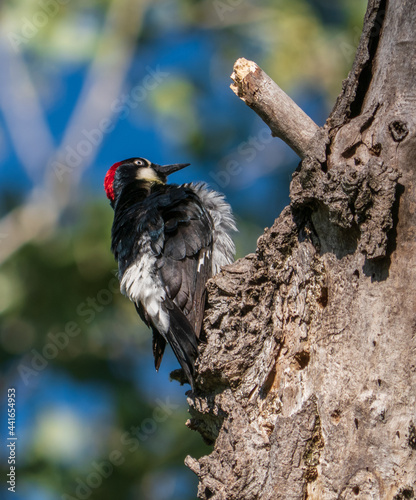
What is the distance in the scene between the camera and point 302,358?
2652 mm

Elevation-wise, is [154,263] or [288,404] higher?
[154,263]

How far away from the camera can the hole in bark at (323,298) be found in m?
2.59

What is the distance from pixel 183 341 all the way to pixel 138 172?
98.2 inches

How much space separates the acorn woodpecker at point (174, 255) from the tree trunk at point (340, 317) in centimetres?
64

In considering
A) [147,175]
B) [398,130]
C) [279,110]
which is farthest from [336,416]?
[147,175]

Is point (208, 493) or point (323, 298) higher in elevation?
point (323, 298)

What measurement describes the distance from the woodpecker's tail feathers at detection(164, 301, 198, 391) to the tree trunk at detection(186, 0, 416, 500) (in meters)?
0.33

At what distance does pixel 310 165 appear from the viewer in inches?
99.4

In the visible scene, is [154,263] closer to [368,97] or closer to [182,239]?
[182,239]

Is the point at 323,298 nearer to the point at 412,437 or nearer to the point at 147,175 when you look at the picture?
the point at 412,437

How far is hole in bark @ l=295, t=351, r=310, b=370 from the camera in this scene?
263 centimetres

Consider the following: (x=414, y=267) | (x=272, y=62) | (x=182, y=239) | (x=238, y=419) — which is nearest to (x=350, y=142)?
(x=414, y=267)

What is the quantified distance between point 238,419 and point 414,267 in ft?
3.56

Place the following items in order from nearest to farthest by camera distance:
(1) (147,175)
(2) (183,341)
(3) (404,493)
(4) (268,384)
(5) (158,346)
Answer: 1. (3) (404,493)
2. (4) (268,384)
3. (2) (183,341)
4. (5) (158,346)
5. (1) (147,175)
